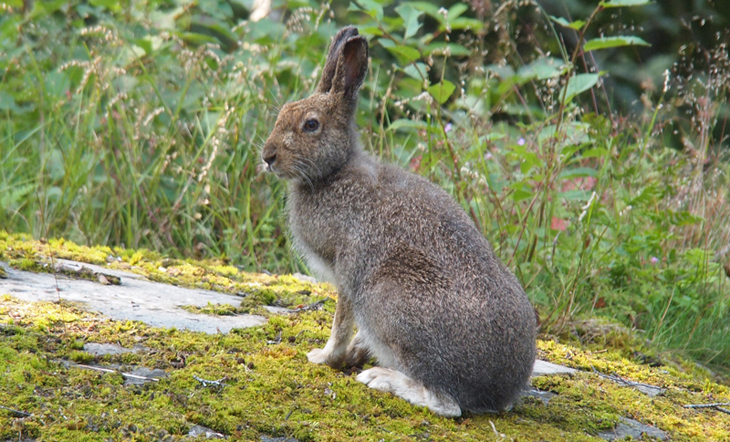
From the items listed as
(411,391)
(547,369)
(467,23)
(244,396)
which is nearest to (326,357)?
(411,391)

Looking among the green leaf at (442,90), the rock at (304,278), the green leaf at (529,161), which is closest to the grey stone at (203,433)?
the green leaf at (529,161)

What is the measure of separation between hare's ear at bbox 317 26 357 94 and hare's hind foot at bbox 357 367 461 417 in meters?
1.77

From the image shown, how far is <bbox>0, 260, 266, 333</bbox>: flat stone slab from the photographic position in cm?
425

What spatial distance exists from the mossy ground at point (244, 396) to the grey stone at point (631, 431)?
43 mm

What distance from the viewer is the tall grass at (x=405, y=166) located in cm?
568

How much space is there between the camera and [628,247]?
5.64 metres

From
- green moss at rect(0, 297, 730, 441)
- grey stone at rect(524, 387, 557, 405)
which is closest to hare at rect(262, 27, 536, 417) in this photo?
green moss at rect(0, 297, 730, 441)

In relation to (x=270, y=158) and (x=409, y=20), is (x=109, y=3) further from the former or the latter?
(x=270, y=158)

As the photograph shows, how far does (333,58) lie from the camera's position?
14.7ft

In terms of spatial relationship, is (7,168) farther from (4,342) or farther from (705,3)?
(705,3)

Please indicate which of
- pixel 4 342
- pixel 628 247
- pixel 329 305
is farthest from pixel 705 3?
pixel 4 342

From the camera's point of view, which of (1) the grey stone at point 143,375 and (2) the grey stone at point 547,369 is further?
(2) the grey stone at point 547,369

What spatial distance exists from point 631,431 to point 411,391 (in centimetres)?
114

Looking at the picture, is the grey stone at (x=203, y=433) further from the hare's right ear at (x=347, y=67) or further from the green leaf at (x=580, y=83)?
the green leaf at (x=580, y=83)
